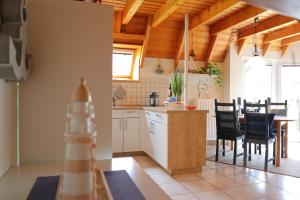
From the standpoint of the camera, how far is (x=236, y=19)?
4.40m

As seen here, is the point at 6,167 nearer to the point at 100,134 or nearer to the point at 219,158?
the point at 100,134

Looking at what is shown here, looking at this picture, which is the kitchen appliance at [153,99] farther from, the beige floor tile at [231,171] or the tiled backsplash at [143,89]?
the beige floor tile at [231,171]

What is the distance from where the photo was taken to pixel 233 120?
3768 mm

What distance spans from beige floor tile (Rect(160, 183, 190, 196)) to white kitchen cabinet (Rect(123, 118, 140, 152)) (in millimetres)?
1493

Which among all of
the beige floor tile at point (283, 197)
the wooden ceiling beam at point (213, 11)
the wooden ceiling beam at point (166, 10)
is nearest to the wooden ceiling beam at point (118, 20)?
the wooden ceiling beam at point (166, 10)

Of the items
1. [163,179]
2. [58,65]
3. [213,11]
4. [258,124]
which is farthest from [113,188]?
[213,11]

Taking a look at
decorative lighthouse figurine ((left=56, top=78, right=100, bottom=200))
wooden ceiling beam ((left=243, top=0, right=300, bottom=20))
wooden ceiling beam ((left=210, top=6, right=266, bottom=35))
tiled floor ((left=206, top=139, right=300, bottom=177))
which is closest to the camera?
decorative lighthouse figurine ((left=56, top=78, right=100, bottom=200))

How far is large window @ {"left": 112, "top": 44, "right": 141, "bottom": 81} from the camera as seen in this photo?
5.07 metres

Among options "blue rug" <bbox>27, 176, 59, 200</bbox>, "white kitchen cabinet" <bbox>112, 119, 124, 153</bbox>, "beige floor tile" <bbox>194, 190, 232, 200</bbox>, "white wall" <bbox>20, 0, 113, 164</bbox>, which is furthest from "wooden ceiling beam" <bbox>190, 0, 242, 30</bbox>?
"blue rug" <bbox>27, 176, 59, 200</bbox>

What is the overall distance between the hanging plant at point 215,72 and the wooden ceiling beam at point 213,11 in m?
1.09

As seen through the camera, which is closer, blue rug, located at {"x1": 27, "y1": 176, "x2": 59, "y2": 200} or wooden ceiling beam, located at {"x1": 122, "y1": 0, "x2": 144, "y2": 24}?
blue rug, located at {"x1": 27, "y1": 176, "x2": 59, "y2": 200}

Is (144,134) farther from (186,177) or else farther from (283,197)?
(283,197)

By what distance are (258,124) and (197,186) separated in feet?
4.82

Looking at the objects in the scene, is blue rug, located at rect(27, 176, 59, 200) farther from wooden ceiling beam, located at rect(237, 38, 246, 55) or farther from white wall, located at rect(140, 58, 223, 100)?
wooden ceiling beam, located at rect(237, 38, 246, 55)
